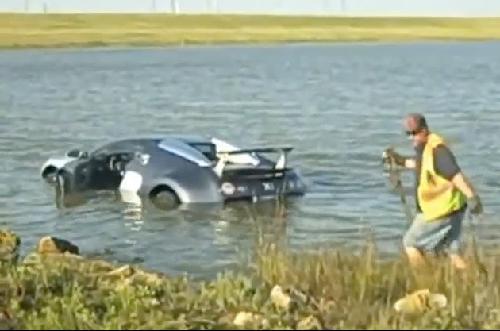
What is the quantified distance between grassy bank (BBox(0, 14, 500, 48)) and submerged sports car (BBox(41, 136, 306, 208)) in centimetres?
9245

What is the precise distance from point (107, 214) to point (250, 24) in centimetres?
14690

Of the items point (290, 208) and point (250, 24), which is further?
point (250, 24)

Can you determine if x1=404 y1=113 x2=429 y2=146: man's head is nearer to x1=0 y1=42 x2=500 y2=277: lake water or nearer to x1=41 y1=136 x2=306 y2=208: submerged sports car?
x1=0 y1=42 x2=500 y2=277: lake water

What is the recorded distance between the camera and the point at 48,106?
49.8m

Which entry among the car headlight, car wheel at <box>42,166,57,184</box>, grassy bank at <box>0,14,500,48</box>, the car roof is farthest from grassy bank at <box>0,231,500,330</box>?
grassy bank at <box>0,14,500,48</box>

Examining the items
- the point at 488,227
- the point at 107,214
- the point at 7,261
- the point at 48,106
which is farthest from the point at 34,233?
the point at 48,106

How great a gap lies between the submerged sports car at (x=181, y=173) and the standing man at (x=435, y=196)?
30.7 ft

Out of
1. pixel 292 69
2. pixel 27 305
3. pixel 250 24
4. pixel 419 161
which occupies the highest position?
pixel 250 24

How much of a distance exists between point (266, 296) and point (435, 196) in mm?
3277

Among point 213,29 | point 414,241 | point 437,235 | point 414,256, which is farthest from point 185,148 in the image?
point 213,29

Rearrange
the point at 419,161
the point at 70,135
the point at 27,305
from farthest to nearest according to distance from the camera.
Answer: the point at 70,135 < the point at 419,161 < the point at 27,305

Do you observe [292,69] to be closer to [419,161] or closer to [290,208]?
Answer: [290,208]

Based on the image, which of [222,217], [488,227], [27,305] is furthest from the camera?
[222,217]

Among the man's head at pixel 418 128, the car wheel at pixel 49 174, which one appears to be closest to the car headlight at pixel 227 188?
the car wheel at pixel 49 174
